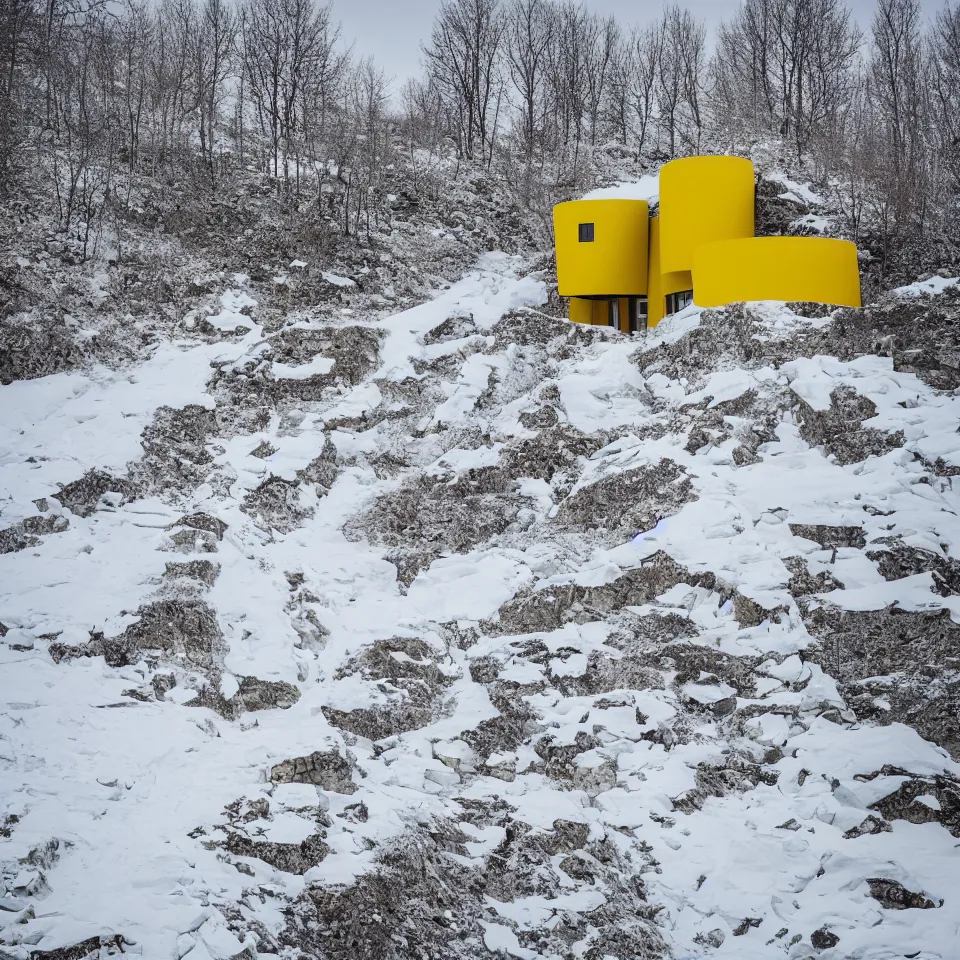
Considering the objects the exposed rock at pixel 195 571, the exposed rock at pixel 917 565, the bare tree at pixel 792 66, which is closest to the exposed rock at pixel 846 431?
the exposed rock at pixel 917 565

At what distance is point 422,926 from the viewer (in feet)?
20.5

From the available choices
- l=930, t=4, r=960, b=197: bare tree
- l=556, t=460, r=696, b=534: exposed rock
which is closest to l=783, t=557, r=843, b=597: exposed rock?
l=556, t=460, r=696, b=534: exposed rock

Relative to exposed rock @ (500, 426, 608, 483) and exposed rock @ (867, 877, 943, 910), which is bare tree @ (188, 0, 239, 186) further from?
exposed rock @ (867, 877, 943, 910)

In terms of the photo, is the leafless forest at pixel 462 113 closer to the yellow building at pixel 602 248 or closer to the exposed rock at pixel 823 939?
the yellow building at pixel 602 248

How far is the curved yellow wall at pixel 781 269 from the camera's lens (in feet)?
47.1

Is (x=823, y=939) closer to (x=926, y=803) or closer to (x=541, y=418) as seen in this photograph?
(x=926, y=803)

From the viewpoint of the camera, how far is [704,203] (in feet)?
51.8

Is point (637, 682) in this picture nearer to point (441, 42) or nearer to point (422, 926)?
point (422, 926)

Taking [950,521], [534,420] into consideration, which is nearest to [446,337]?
[534,420]

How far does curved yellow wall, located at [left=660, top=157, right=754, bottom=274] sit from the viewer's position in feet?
51.8

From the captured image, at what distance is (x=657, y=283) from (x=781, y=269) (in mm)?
3022

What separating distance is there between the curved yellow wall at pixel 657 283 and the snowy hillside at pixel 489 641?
1382 millimetres

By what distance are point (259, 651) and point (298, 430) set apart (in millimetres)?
5313

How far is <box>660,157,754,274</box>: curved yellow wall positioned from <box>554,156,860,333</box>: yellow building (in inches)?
0.8
